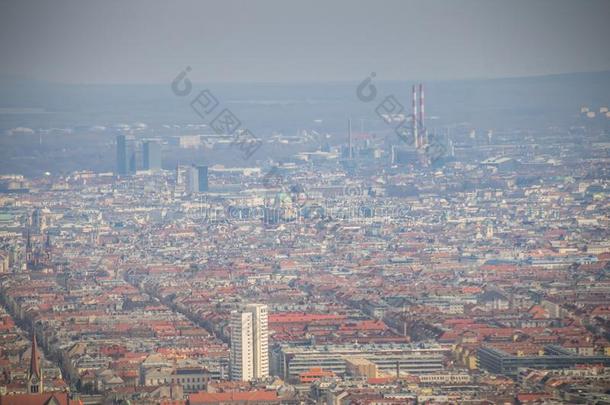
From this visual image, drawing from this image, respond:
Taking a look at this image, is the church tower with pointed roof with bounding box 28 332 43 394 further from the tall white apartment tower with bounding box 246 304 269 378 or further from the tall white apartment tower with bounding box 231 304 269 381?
the tall white apartment tower with bounding box 246 304 269 378

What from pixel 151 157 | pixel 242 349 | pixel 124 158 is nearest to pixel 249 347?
pixel 242 349

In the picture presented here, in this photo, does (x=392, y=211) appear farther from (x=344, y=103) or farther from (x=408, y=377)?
(x=344, y=103)

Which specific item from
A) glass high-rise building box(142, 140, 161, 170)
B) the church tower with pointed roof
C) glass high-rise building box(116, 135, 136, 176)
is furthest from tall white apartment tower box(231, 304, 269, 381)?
glass high-rise building box(142, 140, 161, 170)

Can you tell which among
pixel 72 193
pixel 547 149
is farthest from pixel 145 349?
pixel 547 149

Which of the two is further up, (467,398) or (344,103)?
(344,103)

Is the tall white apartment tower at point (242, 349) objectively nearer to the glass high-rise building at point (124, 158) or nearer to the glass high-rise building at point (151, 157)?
the glass high-rise building at point (124, 158)

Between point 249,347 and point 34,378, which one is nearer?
point 34,378

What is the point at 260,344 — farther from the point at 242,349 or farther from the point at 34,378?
the point at 34,378

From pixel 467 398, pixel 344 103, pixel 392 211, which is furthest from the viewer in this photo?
pixel 344 103
